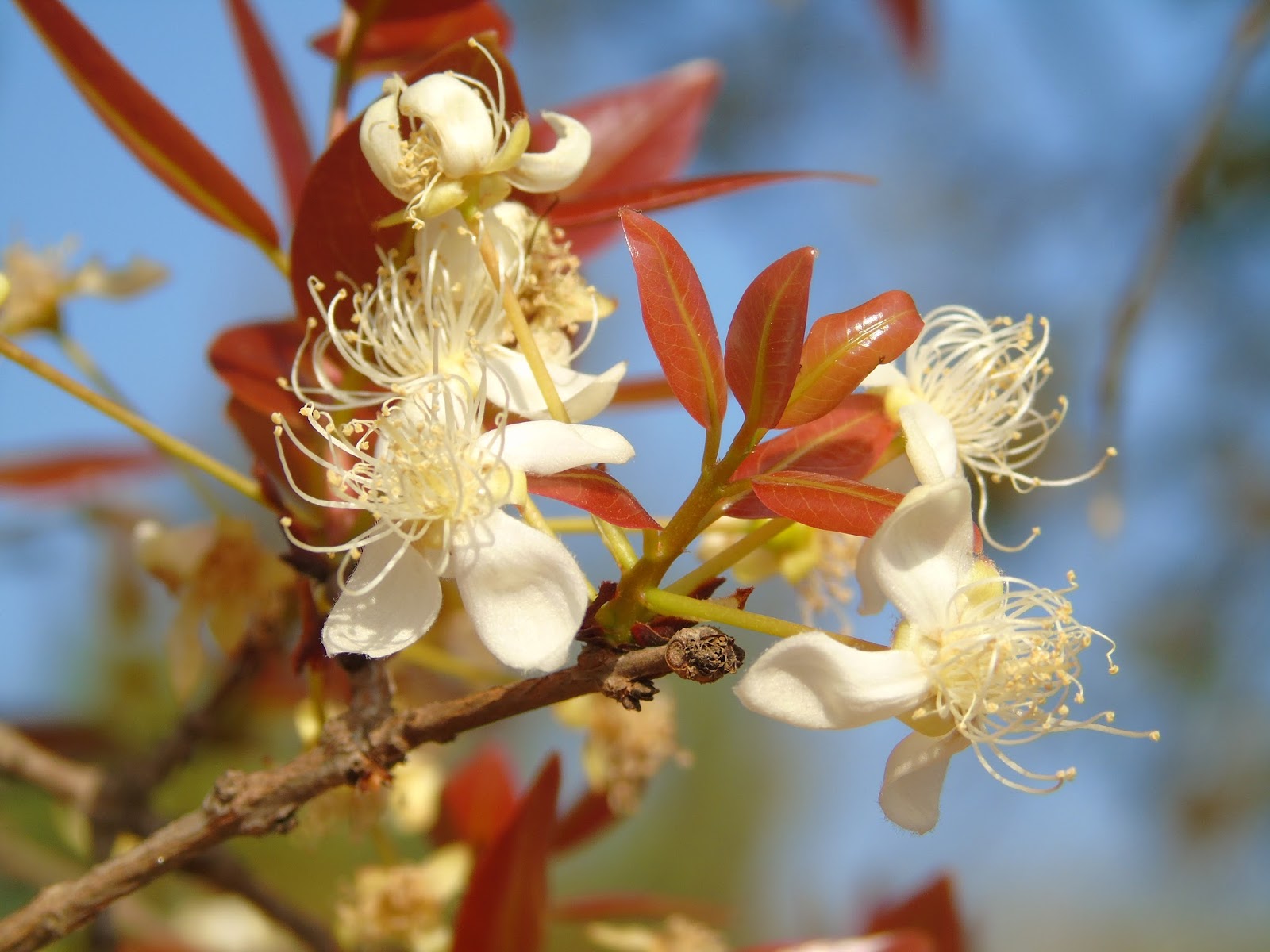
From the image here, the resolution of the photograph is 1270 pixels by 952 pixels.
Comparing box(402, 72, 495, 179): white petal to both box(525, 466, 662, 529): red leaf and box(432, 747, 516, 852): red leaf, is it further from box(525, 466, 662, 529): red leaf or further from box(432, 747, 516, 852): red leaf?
box(432, 747, 516, 852): red leaf

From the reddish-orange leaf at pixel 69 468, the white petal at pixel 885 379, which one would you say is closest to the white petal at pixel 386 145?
the white petal at pixel 885 379

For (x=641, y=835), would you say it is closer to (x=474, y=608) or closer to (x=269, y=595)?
(x=269, y=595)

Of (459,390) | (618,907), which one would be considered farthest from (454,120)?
(618,907)

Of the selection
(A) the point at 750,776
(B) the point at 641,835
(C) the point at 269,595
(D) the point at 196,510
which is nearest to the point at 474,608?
(C) the point at 269,595

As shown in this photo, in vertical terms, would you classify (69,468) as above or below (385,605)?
below

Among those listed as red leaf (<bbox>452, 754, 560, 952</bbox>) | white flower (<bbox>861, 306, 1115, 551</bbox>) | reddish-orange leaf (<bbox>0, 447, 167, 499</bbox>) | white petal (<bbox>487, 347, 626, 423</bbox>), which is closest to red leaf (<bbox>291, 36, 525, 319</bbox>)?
white petal (<bbox>487, 347, 626, 423</bbox>)

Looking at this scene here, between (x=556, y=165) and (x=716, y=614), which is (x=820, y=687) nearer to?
(x=716, y=614)

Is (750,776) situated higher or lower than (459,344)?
lower
